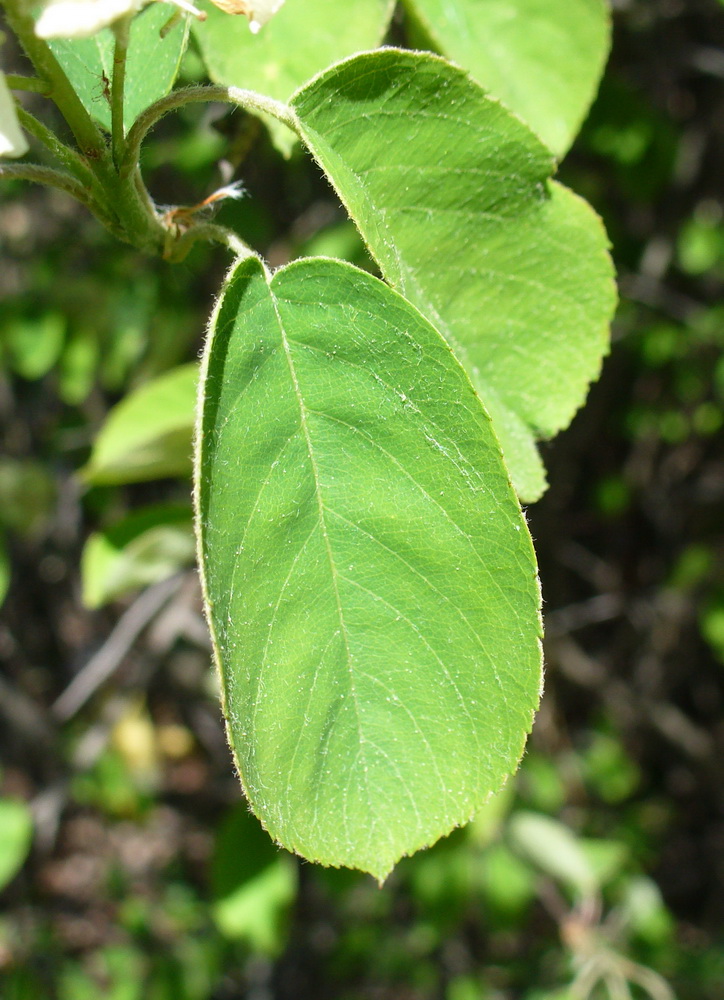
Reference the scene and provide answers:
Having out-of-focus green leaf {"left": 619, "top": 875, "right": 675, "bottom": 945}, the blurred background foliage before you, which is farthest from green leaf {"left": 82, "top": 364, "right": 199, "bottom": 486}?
out-of-focus green leaf {"left": 619, "top": 875, "right": 675, "bottom": 945}

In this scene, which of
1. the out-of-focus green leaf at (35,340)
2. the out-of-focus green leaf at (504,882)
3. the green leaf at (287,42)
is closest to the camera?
the green leaf at (287,42)

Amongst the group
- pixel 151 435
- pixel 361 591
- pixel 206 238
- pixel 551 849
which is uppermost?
pixel 206 238

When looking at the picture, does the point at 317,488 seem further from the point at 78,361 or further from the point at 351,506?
the point at 78,361

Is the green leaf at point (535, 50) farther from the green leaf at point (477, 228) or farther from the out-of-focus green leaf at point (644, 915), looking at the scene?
the out-of-focus green leaf at point (644, 915)

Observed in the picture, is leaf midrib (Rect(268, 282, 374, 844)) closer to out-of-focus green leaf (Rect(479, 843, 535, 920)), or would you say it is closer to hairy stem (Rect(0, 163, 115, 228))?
hairy stem (Rect(0, 163, 115, 228))

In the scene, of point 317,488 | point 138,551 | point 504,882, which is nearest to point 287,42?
point 317,488

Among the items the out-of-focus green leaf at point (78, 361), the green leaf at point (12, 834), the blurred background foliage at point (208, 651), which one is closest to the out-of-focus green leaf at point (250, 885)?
the blurred background foliage at point (208, 651)

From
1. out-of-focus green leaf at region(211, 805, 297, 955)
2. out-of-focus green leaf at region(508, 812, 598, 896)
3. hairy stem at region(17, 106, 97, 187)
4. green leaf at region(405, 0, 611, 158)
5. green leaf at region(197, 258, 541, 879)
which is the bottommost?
out-of-focus green leaf at region(508, 812, 598, 896)
